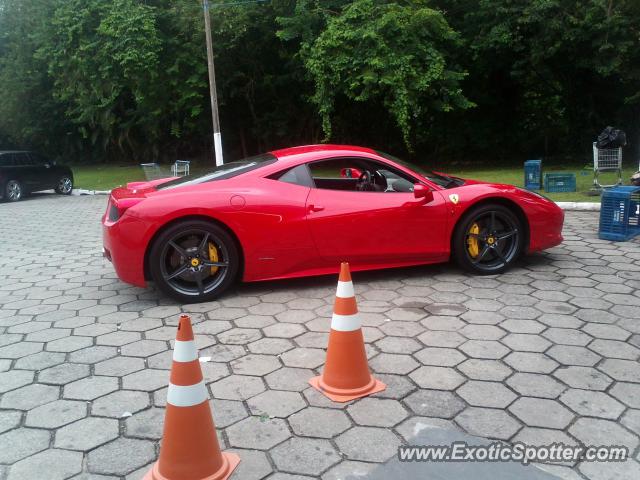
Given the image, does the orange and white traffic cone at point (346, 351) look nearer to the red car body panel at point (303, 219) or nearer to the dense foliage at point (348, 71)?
the red car body panel at point (303, 219)

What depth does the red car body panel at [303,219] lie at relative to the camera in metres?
4.72

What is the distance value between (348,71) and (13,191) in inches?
401

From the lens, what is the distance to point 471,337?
3895mm

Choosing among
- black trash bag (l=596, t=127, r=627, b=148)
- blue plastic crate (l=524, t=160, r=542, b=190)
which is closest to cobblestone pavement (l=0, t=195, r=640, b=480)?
black trash bag (l=596, t=127, r=627, b=148)

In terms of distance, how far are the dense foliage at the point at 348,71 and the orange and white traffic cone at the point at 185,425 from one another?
13905 mm

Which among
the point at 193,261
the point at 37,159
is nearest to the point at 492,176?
the point at 193,261

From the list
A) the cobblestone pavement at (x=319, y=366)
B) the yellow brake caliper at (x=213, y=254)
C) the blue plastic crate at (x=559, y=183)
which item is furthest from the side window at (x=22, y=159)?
the blue plastic crate at (x=559, y=183)

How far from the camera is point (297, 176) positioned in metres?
5.15

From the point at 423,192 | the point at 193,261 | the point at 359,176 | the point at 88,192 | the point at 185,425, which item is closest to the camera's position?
the point at 185,425

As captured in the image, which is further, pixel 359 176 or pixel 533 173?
pixel 533 173

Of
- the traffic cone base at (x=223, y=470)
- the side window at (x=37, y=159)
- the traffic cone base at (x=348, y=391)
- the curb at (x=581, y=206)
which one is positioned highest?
the side window at (x=37, y=159)

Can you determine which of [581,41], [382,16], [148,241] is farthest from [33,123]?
[148,241]

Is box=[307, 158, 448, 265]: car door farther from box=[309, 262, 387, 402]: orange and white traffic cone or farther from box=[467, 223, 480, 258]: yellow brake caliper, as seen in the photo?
box=[309, 262, 387, 402]: orange and white traffic cone

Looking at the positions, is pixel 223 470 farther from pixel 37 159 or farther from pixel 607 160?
pixel 37 159
